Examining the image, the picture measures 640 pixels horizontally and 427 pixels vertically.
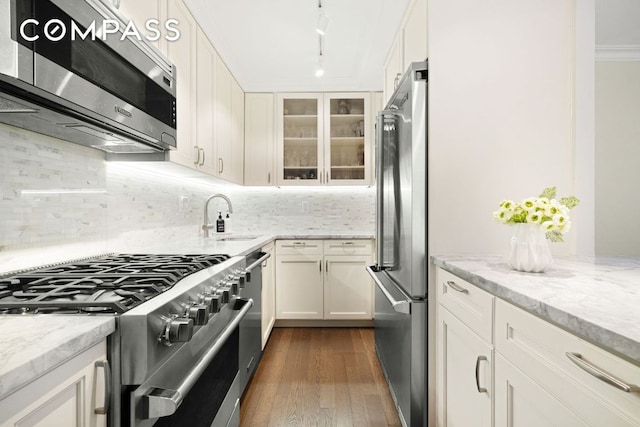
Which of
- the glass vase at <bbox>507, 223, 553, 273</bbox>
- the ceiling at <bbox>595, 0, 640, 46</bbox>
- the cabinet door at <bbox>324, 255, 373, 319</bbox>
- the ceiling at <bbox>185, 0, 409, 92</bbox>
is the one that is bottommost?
the cabinet door at <bbox>324, 255, 373, 319</bbox>

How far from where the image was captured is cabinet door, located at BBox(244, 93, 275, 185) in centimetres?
362

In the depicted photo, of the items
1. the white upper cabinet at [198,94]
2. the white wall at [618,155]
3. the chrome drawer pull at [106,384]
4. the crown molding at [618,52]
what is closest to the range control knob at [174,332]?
the chrome drawer pull at [106,384]

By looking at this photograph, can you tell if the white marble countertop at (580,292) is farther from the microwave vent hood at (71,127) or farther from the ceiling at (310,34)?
the ceiling at (310,34)

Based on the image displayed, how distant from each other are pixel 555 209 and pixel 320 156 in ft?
8.58

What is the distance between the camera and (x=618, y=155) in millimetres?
2982

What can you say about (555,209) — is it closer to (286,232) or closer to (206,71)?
(206,71)

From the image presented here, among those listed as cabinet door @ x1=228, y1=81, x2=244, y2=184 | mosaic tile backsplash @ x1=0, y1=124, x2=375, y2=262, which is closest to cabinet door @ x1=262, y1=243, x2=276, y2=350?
mosaic tile backsplash @ x1=0, y1=124, x2=375, y2=262

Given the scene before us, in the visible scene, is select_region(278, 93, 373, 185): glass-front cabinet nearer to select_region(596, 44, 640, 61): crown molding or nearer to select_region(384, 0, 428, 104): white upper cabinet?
select_region(384, 0, 428, 104): white upper cabinet

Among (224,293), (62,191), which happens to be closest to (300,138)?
(62,191)

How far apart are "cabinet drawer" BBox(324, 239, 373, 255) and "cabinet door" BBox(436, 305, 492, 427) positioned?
182 cm

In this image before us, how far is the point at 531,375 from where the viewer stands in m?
0.85

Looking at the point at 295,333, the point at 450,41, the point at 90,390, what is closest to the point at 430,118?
the point at 450,41

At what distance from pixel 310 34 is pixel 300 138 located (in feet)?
4.08

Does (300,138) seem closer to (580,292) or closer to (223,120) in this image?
(223,120)
